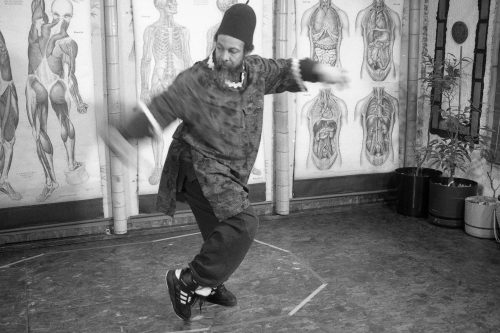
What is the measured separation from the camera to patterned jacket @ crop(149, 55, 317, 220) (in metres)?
2.86

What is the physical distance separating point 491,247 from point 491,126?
1047 millimetres

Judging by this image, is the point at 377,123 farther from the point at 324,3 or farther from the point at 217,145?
the point at 217,145

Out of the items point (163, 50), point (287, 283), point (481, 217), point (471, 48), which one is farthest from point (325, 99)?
point (287, 283)

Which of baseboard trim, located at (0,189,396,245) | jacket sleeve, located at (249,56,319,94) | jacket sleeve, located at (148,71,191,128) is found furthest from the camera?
baseboard trim, located at (0,189,396,245)

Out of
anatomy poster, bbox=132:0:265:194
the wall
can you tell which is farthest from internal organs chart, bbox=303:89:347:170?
anatomy poster, bbox=132:0:265:194

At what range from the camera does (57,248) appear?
4344mm

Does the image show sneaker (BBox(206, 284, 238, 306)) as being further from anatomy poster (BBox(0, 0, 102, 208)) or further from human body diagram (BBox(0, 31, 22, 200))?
human body diagram (BBox(0, 31, 22, 200))

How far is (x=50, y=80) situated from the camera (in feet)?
14.1

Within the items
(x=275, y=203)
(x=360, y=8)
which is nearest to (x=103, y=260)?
(x=275, y=203)

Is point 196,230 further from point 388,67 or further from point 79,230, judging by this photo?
point 388,67

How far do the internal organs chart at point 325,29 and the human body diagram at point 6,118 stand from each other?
2.44 metres

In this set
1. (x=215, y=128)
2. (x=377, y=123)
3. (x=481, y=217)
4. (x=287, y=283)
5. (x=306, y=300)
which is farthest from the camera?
(x=377, y=123)

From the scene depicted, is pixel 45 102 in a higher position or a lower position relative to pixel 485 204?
higher

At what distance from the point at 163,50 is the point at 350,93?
182 cm
